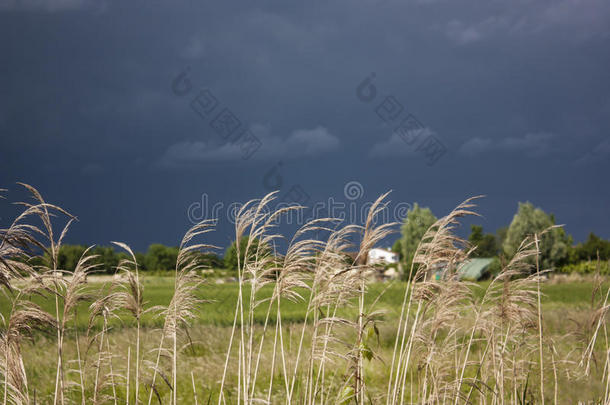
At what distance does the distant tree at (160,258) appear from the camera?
37844mm

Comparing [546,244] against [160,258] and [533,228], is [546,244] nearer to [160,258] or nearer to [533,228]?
[533,228]

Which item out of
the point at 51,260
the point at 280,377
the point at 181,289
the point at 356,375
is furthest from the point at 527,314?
the point at 280,377

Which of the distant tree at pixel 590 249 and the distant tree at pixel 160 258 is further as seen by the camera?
the distant tree at pixel 590 249

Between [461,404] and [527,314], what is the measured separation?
86.9 inches

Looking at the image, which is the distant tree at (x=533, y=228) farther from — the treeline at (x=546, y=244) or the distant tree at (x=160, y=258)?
the distant tree at (x=160, y=258)

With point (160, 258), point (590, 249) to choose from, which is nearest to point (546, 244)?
point (590, 249)

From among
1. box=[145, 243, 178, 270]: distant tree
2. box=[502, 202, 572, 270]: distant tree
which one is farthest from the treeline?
box=[145, 243, 178, 270]: distant tree

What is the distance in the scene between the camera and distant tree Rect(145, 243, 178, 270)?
37844 mm

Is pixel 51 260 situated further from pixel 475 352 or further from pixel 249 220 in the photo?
pixel 475 352

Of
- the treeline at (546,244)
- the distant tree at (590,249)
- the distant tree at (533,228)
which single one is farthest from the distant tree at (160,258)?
the distant tree at (590,249)

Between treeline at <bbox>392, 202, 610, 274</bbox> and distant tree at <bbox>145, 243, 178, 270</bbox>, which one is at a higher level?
treeline at <bbox>392, 202, 610, 274</bbox>

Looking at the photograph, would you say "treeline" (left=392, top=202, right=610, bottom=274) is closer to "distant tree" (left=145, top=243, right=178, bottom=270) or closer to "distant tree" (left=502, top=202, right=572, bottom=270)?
"distant tree" (left=502, top=202, right=572, bottom=270)

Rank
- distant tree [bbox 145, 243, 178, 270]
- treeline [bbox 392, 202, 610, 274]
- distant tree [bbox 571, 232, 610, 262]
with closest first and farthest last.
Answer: distant tree [bbox 145, 243, 178, 270]
treeline [bbox 392, 202, 610, 274]
distant tree [bbox 571, 232, 610, 262]

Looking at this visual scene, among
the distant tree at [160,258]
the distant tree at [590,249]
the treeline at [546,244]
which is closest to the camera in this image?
the distant tree at [160,258]
